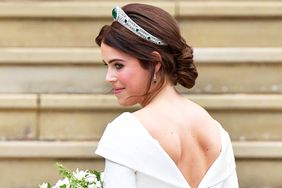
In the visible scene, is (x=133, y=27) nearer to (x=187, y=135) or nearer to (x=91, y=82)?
(x=187, y=135)

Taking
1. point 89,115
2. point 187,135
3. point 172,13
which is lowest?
point 187,135

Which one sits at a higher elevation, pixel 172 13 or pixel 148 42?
pixel 172 13

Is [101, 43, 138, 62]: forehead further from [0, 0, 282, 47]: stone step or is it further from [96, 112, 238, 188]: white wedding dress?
[0, 0, 282, 47]: stone step

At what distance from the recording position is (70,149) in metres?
5.71

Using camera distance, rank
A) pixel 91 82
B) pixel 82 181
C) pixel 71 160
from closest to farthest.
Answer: pixel 82 181 < pixel 71 160 < pixel 91 82

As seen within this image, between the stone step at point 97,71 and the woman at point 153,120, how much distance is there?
8.59 ft

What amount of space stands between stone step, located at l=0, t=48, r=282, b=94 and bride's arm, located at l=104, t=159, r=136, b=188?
2.89 meters

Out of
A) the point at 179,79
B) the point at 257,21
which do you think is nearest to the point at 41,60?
the point at 257,21

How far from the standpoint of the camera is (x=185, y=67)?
131 inches

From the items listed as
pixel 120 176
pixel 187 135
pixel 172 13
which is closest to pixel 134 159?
pixel 120 176

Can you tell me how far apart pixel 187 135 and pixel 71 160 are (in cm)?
274

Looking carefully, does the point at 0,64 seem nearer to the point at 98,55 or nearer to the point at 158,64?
the point at 98,55

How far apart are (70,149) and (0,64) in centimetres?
91

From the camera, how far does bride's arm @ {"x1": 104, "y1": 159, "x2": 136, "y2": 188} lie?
3.04 m
